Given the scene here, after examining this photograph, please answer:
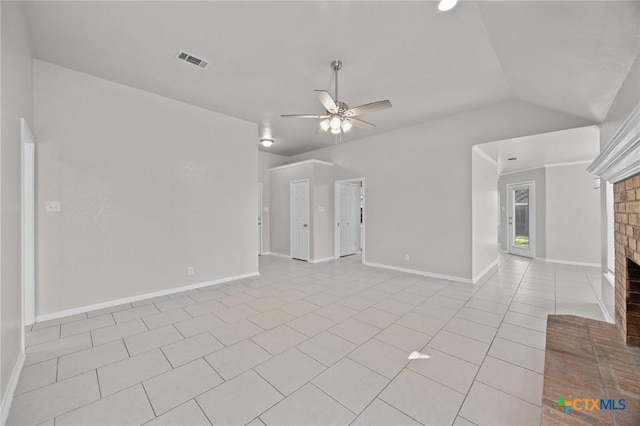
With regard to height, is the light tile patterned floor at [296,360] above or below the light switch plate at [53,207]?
below

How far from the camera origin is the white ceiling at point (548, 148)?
3936 millimetres

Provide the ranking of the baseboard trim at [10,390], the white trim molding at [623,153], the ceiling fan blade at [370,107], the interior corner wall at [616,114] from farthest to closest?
the ceiling fan blade at [370,107]
the interior corner wall at [616,114]
the baseboard trim at [10,390]
the white trim molding at [623,153]

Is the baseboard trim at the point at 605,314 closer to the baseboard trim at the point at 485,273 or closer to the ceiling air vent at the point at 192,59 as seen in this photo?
the baseboard trim at the point at 485,273

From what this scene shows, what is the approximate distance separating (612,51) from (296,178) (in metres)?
5.55

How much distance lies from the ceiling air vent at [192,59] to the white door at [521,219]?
8.15 m

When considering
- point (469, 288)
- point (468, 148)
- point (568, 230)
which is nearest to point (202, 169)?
point (468, 148)

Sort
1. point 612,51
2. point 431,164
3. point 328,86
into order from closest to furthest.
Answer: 1. point 612,51
2. point 328,86
3. point 431,164

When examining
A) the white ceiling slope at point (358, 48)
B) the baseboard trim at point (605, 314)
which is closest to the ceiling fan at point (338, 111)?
the white ceiling slope at point (358, 48)

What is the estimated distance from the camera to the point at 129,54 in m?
2.84

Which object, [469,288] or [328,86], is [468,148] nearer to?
[469,288]

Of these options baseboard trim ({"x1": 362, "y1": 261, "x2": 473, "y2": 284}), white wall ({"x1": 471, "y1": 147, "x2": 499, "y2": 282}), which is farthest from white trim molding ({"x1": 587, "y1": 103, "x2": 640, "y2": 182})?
baseboard trim ({"x1": 362, "y1": 261, "x2": 473, "y2": 284})

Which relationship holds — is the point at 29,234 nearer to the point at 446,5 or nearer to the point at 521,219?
the point at 446,5

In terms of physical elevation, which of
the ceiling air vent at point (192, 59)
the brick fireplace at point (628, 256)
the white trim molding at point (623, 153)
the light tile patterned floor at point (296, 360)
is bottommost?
the light tile patterned floor at point (296, 360)

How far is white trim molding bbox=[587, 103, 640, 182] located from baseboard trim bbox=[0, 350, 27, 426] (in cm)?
381
